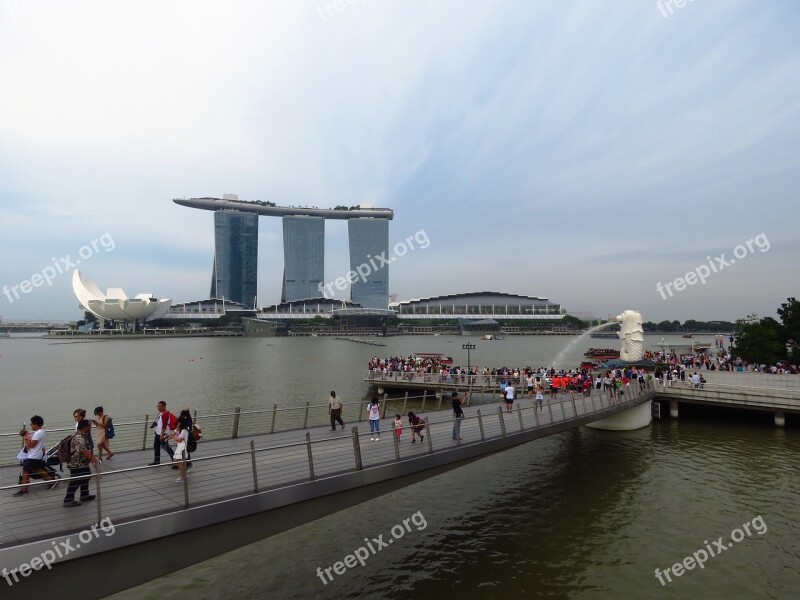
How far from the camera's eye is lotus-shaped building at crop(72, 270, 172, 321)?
136 meters

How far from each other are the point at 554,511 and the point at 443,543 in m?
3.25

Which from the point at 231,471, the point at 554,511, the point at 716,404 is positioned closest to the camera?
the point at 231,471

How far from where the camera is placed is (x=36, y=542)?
5.03m

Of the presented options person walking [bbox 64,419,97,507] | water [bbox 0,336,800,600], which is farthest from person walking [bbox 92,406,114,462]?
water [bbox 0,336,800,600]

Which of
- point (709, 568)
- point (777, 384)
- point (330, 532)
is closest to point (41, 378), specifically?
point (330, 532)

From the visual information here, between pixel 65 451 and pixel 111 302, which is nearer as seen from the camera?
pixel 65 451

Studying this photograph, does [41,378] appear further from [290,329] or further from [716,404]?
[290,329]

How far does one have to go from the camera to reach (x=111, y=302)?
13612 centimetres

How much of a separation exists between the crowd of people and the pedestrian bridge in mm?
201

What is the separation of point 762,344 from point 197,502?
127ft

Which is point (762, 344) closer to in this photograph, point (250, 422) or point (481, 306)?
point (250, 422)

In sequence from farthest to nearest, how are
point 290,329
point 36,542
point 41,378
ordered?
point 290,329, point 41,378, point 36,542

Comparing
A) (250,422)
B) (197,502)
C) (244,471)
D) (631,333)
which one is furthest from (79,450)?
(631,333)

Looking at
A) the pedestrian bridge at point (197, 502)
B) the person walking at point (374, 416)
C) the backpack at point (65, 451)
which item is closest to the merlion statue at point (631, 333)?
the pedestrian bridge at point (197, 502)
